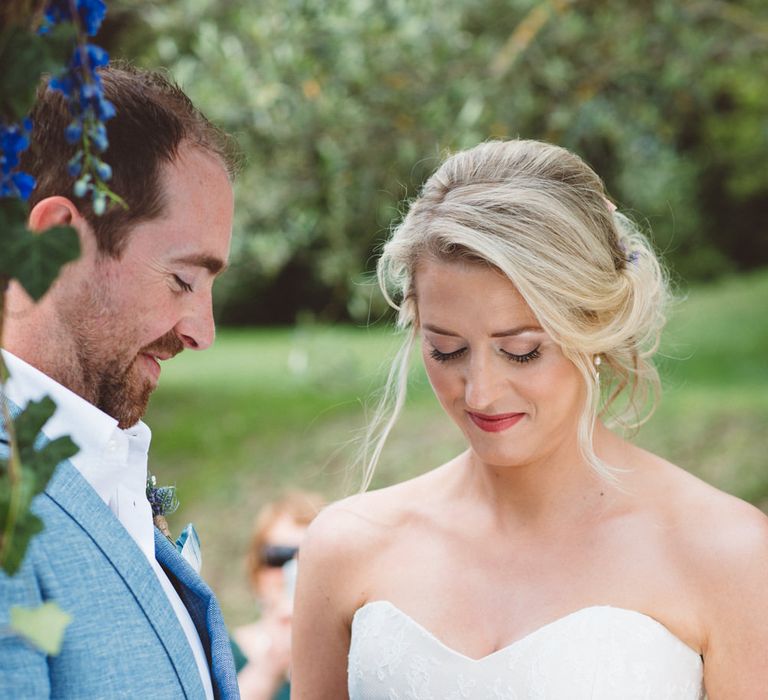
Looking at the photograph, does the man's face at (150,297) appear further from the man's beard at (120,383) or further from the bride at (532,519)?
the bride at (532,519)

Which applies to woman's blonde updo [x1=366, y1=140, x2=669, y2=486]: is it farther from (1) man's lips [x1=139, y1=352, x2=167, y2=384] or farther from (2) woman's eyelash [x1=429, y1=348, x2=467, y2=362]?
(1) man's lips [x1=139, y1=352, x2=167, y2=384]

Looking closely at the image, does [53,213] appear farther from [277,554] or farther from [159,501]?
[277,554]

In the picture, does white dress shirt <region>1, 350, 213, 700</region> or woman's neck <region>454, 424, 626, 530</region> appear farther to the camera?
woman's neck <region>454, 424, 626, 530</region>

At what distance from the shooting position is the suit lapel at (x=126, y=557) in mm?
1726

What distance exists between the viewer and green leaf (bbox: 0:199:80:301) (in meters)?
0.99

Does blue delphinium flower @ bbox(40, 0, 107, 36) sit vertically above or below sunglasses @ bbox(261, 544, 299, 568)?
above

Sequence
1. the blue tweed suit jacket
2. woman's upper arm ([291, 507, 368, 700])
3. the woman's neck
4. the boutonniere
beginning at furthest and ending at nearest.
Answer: woman's upper arm ([291, 507, 368, 700])
the woman's neck
the boutonniere
the blue tweed suit jacket

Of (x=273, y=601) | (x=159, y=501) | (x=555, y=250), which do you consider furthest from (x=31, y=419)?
(x=273, y=601)

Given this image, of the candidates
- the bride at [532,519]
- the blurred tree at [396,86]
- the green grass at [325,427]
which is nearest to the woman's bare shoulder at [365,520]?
the bride at [532,519]

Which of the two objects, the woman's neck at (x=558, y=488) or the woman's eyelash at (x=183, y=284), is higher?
the woman's eyelash at (x=183, y=284)

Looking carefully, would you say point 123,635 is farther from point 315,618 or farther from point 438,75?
point 438,75

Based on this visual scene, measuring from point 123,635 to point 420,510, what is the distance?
1.33m

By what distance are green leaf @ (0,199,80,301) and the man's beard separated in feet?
2.87

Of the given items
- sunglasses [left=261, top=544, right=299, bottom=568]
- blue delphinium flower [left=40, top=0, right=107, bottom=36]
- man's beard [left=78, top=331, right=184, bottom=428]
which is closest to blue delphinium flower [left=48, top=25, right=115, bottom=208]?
blue delphinium flower [left=40, top=0, right=107, bottom=36]
